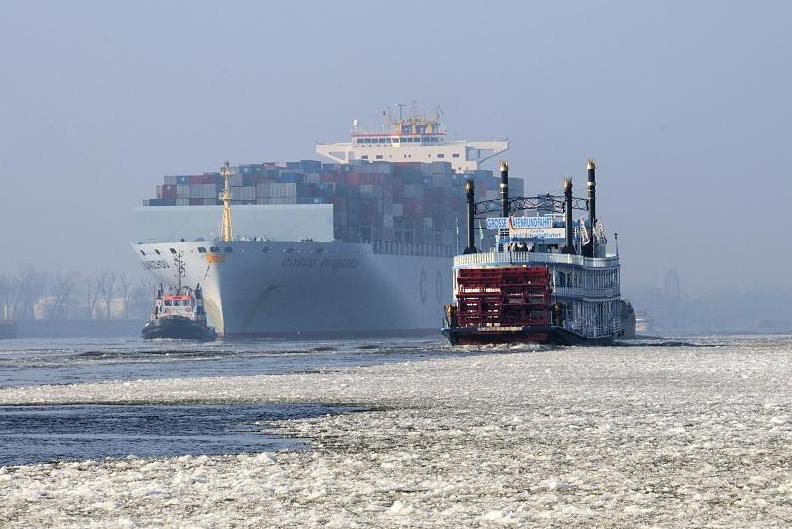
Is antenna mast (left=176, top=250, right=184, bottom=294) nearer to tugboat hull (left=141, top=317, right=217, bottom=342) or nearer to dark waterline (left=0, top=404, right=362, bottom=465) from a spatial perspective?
tugboat hull (left=141, top=317, right=217, bottom=342)

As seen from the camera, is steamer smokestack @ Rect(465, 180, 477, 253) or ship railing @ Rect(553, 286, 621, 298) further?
steamer smokestack @ Rect(465, 180, 477, 253)

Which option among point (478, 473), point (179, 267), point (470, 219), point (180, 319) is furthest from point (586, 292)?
point (478, 473)

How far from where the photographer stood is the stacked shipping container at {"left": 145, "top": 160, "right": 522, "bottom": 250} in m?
128

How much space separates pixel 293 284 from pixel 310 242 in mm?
4221

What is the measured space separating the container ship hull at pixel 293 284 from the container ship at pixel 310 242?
0.10m

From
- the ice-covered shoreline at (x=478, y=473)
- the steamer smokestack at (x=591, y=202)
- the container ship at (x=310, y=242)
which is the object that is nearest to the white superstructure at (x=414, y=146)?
the container ship at (x=310, y=242)

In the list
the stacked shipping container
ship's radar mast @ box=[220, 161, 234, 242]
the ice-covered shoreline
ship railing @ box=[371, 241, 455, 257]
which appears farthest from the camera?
ship railing @ box=[371, 241, 455, 257]

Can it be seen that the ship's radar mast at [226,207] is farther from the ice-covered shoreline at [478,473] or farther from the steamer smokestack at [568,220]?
the ice-covered shoreline at [478,473]

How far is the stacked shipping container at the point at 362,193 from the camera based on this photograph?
128 metres

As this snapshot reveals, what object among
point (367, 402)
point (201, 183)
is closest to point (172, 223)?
point (201, 183)

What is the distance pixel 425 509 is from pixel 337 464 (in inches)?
160

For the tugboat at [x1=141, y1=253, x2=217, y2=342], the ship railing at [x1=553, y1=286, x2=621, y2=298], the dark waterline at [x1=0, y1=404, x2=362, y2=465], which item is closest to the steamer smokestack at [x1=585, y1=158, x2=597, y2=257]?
the ship railing at [x1=553, y1=286, x2=621, y2=298]

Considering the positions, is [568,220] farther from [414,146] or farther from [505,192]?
[414,146]

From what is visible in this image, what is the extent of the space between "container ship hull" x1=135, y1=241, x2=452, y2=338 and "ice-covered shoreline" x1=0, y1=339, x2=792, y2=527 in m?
90.6
